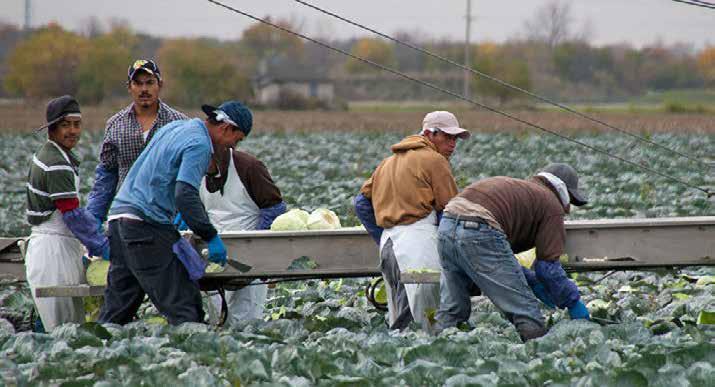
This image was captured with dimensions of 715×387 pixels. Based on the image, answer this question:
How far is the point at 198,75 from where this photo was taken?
206ft

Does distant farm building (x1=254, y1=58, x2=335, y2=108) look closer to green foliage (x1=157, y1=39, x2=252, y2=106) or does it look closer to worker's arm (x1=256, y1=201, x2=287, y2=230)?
green foliage (x1=157, y1=39, x2=252, y2=106)

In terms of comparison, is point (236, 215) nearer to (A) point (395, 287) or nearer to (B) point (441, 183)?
(A) point (395, 287)

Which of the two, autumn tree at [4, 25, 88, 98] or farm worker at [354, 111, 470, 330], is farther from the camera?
autumn tree at [4, 25, 88, 98]

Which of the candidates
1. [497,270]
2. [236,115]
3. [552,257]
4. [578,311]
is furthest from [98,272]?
[578,311]

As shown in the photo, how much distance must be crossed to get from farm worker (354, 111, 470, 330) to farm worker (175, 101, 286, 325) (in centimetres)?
94

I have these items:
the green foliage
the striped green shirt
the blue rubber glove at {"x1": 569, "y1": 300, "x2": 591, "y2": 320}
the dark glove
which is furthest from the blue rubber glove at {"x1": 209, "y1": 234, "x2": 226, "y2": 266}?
the green foliage

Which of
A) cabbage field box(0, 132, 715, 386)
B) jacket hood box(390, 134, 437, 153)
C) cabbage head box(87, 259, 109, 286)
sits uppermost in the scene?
jacket hood box(390, 134, 437, 153)

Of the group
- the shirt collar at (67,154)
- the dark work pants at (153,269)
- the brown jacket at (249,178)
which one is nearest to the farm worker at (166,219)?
the dark work pants at (153,269)

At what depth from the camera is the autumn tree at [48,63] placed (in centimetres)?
5497

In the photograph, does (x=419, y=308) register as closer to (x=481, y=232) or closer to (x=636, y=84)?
(x=481, y=232)

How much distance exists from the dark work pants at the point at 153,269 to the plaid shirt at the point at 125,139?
30.8 inches

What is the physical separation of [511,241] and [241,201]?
1847mm

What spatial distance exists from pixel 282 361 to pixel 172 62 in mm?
58891

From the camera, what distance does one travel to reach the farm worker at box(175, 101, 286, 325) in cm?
727
